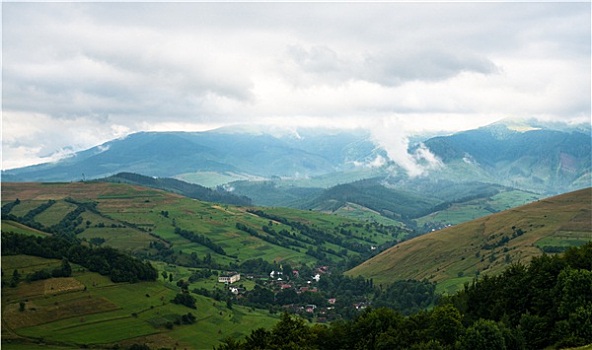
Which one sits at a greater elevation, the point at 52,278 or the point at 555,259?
the point at 555,259

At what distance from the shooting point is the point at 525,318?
66.2 metres

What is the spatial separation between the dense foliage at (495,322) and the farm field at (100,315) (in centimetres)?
6526

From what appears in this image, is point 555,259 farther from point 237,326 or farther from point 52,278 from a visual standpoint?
point 52,278

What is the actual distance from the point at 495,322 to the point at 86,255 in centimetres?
14399

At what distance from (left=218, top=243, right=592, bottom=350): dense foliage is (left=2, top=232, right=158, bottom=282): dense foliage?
4124 inches

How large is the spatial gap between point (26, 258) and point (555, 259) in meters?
150

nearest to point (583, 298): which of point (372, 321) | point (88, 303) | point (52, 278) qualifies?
point (372, 321)

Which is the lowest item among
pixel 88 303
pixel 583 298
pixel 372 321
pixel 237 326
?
pixel 237 326

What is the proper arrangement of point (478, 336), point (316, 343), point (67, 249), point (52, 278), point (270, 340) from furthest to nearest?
point (67, 249)
point (52, 278)
point (316, 343)
point (270, 340)
point (478, 336)

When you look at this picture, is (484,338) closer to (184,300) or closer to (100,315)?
(100,315)

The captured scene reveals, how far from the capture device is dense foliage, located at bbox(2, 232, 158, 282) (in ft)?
549

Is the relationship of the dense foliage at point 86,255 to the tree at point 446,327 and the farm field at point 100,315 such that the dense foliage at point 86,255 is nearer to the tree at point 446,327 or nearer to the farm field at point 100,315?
the farm field at point 100,315

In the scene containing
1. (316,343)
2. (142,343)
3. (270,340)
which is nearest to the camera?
(270,340)

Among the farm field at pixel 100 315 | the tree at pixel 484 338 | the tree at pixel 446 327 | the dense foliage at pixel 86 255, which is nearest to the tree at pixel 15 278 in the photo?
the farm field at pixel 100 315
